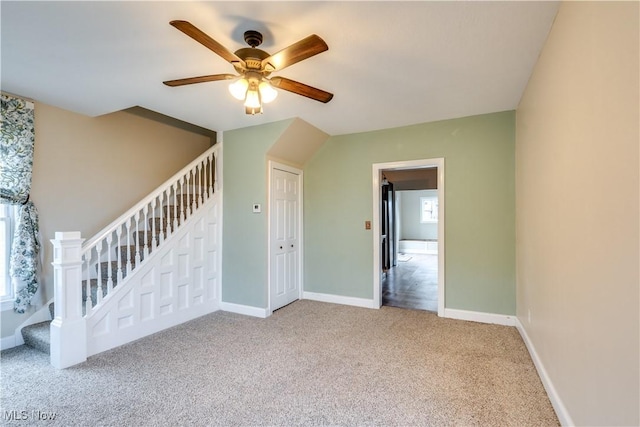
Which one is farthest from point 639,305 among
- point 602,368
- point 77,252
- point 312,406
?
point 77,252

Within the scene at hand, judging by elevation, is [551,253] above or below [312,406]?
above

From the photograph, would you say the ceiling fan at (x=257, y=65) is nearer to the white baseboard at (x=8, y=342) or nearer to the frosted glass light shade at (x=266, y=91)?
the frosted glass light shade at (x=266, y=91)

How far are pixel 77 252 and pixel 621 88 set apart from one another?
3692mm

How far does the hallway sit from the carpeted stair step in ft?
12.7

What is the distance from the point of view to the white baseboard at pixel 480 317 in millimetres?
3436

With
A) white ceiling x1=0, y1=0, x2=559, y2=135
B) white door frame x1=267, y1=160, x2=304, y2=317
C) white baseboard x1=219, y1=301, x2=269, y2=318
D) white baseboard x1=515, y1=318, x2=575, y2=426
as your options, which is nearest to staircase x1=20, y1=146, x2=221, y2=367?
white baseboard x1=219, y1=301, x2=269, y2=318

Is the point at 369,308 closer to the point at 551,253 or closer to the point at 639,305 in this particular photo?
the point at 551,253

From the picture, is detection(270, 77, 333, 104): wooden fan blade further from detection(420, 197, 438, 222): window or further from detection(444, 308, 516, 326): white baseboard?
detection(420, 197, 438, 222): window

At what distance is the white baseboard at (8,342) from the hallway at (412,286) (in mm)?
4246

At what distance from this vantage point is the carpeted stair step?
2770mm

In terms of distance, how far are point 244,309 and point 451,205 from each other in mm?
3010

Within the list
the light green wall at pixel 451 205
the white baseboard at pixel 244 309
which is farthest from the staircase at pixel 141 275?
the light green wall at pixel 451 205

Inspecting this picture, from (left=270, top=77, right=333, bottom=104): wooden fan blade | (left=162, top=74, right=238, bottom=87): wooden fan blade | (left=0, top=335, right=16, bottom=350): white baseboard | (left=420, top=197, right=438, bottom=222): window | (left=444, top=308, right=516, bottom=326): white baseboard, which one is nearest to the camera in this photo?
(left=162, top=74, right=238, bottom=87): wooden fan blade

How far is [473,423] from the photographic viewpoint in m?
1.86
